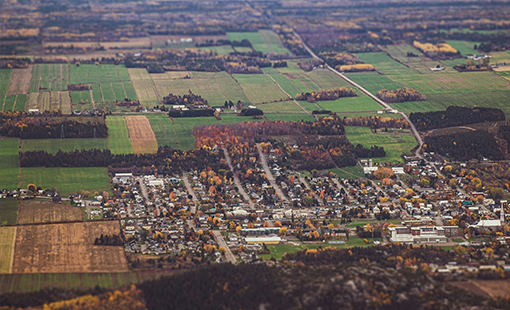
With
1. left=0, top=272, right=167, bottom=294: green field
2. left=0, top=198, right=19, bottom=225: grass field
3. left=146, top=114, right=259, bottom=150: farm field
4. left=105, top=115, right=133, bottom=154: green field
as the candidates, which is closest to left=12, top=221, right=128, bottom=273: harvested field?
left=0, top=272, right=167, bottom=294: green field

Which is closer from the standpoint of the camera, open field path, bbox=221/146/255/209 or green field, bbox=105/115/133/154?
open field path, bbox=221/146/255/209

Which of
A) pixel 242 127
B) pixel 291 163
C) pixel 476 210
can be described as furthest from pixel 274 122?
pixel 476 210

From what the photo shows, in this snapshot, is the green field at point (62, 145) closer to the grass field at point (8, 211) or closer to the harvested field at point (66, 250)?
the grass field at point (8, 211)

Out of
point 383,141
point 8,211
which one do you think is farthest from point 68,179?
point 383,141

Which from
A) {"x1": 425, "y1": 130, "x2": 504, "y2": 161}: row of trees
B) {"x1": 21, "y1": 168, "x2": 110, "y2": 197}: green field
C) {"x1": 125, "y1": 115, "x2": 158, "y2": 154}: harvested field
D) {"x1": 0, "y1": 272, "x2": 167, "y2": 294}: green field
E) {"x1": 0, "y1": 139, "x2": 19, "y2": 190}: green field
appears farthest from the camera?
{"x1": 425, "y1": 130, "x2": 504, "y2": 161}: row of trees

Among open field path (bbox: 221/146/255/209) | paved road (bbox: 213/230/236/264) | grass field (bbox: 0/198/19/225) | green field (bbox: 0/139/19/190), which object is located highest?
green field (bbox: 0/139/19/190)

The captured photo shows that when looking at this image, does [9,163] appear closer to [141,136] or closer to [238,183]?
[141,136]

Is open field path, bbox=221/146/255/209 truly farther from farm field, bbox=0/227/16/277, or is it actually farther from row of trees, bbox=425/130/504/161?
row of trees, bbox=425/130/504/161
